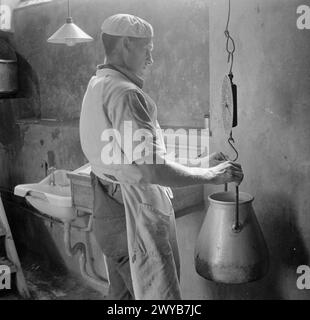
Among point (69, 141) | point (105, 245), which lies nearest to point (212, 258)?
point (105, 245)

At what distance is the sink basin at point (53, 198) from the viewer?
359 cm

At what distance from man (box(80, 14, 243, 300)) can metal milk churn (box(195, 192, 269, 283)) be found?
7.3 inches

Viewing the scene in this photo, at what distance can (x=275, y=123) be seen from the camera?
250 cm

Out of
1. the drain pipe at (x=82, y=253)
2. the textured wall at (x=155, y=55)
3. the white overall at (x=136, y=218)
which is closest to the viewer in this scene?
the white overall at (x=136, y=218)

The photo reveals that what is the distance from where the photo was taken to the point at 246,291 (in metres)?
2.87

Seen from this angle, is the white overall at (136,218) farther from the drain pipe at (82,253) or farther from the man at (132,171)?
the drain pipe at (82,253)

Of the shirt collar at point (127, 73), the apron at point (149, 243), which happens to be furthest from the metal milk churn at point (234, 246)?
the shirt collar at point (127, 73)

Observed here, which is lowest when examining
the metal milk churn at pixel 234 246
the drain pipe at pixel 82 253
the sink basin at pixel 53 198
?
the drain pipe at pixel 82 253

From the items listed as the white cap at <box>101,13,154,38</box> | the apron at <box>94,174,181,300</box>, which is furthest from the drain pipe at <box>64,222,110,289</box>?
the white cap at <box>101,13,154,38</box>

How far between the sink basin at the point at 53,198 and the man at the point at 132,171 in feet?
3.92

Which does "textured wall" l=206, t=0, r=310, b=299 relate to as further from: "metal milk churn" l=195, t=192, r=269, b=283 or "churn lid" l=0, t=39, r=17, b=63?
"churn lid" l=0, t=39, r=17, b=63

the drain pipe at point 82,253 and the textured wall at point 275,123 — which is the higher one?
the textured wall at point 275,123

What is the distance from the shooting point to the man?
2.11 meters
